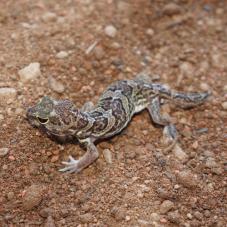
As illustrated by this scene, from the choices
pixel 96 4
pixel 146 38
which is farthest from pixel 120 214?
pixel 96 4

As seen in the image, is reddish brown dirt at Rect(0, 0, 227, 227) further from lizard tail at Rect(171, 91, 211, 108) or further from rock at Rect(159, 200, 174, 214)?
lizard tail at Rect(171, 91, 211, 108)

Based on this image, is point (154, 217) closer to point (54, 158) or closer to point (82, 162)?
point (82, 162)

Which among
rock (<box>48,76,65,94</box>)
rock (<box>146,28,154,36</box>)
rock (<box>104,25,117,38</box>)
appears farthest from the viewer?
rock (<box>146,28,154,36</box>)

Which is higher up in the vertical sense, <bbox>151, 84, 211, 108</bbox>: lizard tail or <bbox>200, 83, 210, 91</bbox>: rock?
<bbox>151, 84, 211, 108</bbox>: lizard tail

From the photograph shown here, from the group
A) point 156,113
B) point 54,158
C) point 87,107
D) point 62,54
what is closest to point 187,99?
point 156,113

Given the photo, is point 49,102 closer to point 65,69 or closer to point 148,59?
point 65,69

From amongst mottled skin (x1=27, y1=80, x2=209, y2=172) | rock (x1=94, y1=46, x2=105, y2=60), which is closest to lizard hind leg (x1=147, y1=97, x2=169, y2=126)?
mottled skin (x1=27, y1=80, x2=209, y2=172)

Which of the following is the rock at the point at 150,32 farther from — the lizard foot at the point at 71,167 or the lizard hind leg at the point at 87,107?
the lizard foot at the point at 71,167
